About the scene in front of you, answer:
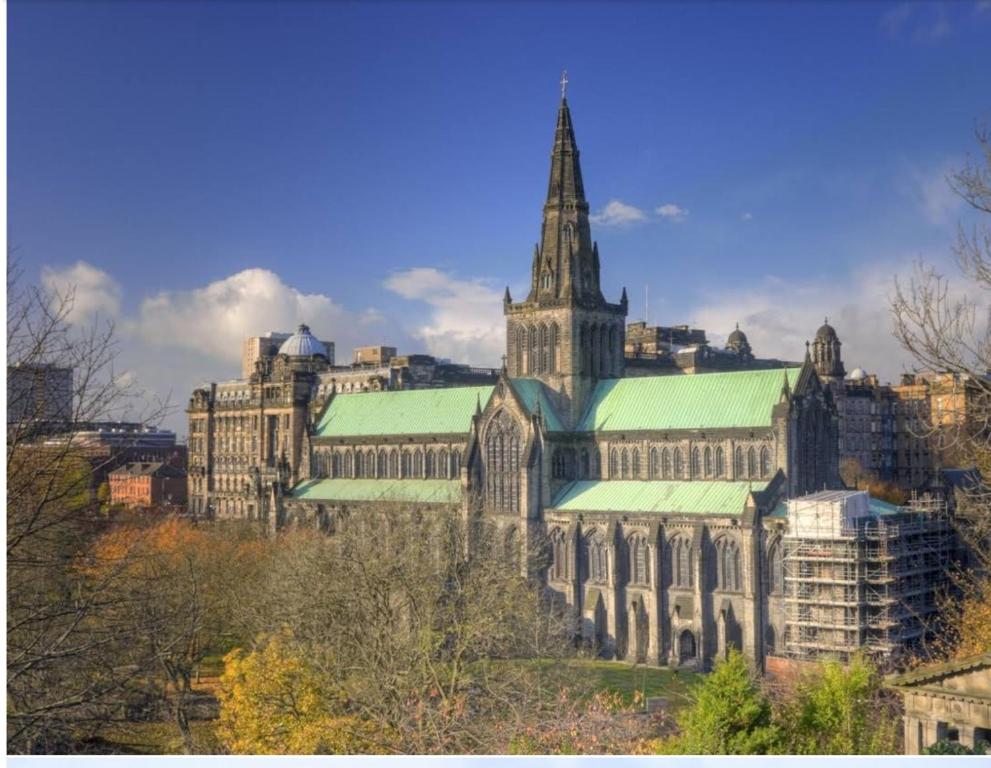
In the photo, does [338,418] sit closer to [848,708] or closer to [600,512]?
[600,512]

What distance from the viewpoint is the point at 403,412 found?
6650cm

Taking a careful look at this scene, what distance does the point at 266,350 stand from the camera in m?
92.2

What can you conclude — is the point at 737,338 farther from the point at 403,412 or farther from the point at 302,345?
the point at 403,412

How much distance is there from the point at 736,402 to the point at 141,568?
25.2 metres

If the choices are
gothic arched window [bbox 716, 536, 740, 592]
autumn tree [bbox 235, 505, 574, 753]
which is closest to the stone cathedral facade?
gothic arched window [bbox 716, 536, 740, 592]

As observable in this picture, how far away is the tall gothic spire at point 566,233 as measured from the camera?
2253 inches

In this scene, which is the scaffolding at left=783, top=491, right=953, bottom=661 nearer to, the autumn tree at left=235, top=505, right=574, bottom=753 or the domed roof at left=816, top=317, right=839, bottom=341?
the autumn tree at left=235, top=505, right=574, bottom=753

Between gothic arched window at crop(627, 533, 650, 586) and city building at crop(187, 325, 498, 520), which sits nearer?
gothic arched window at crop(627, 533, 650, 586)

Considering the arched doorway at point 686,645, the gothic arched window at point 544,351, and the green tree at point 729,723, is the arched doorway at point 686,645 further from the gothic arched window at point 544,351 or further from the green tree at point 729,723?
the green tree at point 729,723

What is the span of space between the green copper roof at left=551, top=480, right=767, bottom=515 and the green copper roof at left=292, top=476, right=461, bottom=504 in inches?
271

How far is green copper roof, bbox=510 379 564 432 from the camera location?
5603 centimetres

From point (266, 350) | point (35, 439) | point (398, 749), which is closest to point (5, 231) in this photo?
point (35, 439)

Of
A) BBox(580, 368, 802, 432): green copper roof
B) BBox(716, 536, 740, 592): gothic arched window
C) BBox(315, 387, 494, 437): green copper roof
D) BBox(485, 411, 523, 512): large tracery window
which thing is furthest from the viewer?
BBox(315, 387, 494, 437): green copper roof

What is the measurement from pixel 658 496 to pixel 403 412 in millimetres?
20129
